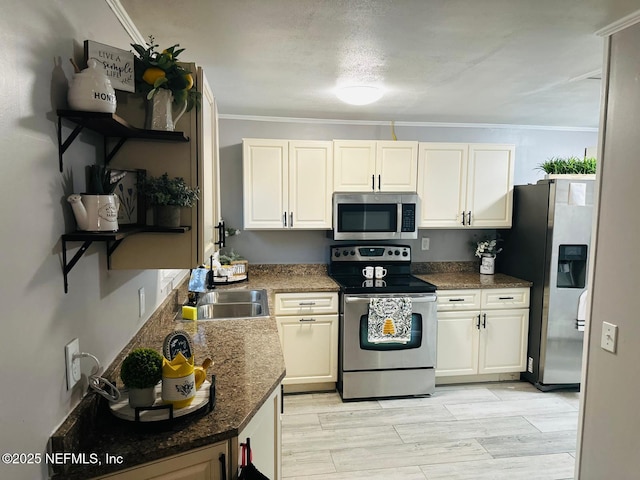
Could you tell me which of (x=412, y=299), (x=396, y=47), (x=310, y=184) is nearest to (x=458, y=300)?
(x=412, y=299)

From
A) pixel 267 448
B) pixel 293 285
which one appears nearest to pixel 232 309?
pixel 293 285

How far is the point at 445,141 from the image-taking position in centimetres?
398

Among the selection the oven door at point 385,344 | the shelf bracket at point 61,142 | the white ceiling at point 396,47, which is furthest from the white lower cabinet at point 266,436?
the white ceiling at point 396,47

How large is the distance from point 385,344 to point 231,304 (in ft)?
4.16

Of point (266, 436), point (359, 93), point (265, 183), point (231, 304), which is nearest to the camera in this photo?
point (266, 436)

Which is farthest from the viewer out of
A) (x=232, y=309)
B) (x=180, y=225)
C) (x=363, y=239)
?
(x=363, y=239)

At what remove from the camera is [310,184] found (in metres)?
3.48

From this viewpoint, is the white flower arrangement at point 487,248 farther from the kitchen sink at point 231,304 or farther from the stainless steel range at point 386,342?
the kitchen sink at point 231,304

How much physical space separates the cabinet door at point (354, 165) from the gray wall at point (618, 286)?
1879 mm

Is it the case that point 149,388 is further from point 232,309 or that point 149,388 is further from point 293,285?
point 293,285

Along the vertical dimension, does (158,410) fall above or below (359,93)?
below

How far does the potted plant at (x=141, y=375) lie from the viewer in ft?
3.91

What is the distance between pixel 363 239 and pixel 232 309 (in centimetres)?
130

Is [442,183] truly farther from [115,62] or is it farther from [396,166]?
[115,62]
